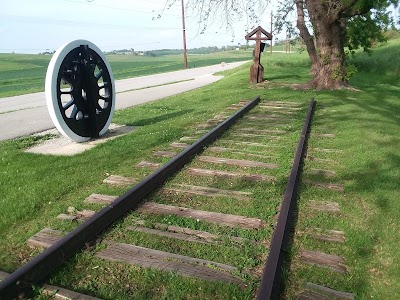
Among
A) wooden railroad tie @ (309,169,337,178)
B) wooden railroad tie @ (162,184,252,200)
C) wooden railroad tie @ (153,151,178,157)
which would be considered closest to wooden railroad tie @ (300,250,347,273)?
wooden railroad tie @ (162,184,252,200)

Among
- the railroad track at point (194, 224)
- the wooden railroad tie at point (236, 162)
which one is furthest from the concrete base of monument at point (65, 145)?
the wooden railroad tie at point (236, 162)

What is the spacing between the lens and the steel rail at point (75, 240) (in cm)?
267

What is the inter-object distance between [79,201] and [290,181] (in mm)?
2656

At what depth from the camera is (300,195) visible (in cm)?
462

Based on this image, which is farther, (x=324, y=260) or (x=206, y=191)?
(x=206, y=191)

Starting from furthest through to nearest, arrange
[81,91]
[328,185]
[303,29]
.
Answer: [303,29], [81,91], [328,185]

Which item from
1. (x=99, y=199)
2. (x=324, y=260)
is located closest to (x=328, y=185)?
(x=324, y=260)

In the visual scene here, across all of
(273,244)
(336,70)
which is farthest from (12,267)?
(336,70)

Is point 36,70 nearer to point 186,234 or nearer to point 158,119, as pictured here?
point 158,119

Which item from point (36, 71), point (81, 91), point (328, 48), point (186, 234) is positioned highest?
point (328, 48)

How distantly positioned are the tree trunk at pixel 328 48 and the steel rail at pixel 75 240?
1142 centimetres

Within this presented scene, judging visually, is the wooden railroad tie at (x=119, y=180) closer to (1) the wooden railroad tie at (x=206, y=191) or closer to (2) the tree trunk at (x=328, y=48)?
(1) the wooden railroad tie at (x=206, y=191)

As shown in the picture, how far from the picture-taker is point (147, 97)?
17219mm

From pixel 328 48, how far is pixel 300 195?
11.9m
